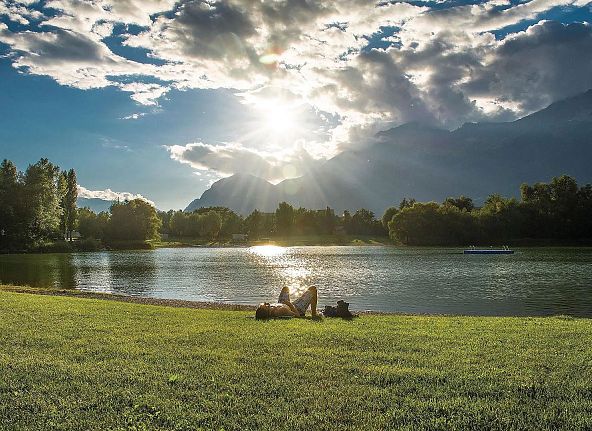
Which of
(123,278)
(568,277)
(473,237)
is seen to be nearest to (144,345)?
(123,278)

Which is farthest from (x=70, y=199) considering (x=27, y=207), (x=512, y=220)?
(x=512, y=220)

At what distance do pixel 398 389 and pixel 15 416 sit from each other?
736cm

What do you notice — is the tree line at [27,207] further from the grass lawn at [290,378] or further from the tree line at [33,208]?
the grass lawn at [290,378]

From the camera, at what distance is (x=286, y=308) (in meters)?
21.4

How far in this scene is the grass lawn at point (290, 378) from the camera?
26.3 feet

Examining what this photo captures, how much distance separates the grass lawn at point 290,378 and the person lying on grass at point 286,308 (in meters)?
4.08

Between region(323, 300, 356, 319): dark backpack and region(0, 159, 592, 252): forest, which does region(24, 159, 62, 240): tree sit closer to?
region(0, 159, 592, 252): forest

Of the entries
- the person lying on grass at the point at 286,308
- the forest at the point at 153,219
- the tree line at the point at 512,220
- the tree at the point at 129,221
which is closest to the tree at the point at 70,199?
the forest at the point at 153,219

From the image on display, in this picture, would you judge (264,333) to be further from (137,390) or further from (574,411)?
(574,411)

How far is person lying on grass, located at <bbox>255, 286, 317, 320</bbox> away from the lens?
2022 cm

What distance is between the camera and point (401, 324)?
18.3 m

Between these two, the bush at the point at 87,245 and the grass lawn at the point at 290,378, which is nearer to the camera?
the grass lawn at the point at 290,378

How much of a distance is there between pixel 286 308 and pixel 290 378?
1140cm

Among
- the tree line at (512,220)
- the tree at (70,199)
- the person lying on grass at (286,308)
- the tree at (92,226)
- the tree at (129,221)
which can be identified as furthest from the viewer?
the tree at (92,226)
